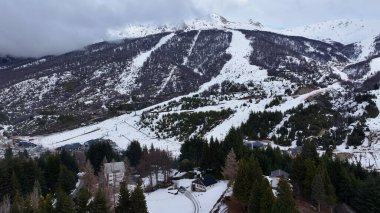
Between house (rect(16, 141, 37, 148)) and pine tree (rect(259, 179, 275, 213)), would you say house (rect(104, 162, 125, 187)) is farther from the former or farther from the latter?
house (rect(16, 141, 37, 148))

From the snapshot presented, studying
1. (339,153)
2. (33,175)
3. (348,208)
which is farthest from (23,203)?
(339,153)

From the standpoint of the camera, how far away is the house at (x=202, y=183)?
69.1m

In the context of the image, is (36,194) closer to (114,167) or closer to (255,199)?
(114,167)

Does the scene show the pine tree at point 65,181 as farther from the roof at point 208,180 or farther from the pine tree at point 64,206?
the pine tree at point 64,206

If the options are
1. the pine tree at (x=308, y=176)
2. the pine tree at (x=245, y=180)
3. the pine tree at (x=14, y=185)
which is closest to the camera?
the pine tree at (x=245, y=180)

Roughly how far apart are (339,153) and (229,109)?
6602cm

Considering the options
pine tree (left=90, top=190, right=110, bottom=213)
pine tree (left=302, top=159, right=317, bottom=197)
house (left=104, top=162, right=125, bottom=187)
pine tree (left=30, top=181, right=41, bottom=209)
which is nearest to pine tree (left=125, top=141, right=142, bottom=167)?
house (left=104, top=162, right=125, bottom=187)

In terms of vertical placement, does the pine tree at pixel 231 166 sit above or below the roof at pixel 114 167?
above

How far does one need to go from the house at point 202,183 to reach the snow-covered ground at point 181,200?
838 mm

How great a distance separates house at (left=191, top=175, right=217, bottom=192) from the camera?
6912 cm

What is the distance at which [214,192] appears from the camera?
66.1 meters

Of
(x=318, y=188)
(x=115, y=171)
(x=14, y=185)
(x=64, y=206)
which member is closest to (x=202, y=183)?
(x=115, y=171)

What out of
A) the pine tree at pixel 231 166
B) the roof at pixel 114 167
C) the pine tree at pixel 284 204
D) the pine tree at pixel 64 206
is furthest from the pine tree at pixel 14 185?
the pine tree at pixel 284 204

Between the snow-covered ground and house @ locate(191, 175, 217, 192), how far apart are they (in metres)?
0.84
